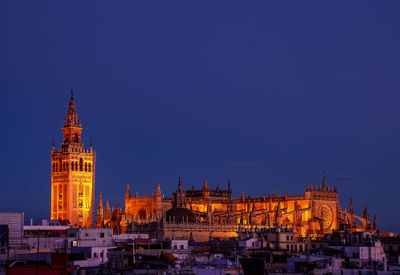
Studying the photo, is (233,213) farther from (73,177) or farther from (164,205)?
(73,177)

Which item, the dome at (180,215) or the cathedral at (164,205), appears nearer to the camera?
the dome at (180,215)

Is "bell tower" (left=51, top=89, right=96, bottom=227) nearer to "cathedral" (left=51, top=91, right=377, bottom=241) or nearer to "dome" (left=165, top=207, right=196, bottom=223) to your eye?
"cathedral" (left=51, top=91, right=377, bottom=241)

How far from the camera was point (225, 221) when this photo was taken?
12625 cm

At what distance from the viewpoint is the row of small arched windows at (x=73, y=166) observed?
467 ft

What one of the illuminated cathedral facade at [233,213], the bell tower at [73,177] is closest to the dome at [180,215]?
the illuminated cathedral facade at [233,213]

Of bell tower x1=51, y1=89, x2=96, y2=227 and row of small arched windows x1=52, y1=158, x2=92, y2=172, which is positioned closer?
bell tower x1=51, y1=89, x2=96, y2=227

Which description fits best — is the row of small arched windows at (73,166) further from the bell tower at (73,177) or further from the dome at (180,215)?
the dome at (180,215)

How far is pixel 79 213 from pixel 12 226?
60.4 metres

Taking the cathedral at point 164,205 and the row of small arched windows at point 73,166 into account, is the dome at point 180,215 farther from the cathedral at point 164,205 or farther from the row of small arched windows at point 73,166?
the row of small arched windows at point 73,166

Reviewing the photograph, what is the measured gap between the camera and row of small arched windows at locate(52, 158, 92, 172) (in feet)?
467

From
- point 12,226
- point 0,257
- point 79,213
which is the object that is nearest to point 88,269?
point 0,257

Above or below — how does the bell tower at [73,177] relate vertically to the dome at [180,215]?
above

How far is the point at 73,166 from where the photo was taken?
142250mm

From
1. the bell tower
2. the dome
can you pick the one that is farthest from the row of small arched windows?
the dome
